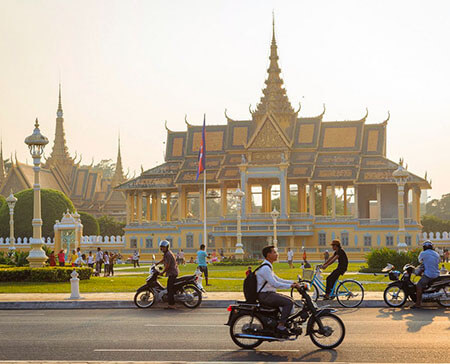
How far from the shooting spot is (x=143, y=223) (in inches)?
2820

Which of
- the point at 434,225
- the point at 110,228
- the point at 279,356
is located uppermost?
the point at 110,228

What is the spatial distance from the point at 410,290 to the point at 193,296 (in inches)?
201

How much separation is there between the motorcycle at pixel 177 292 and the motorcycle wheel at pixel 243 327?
6524 millimetres

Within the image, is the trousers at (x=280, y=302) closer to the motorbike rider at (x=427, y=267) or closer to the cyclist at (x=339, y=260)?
the cyclist at (x=339, y=260)

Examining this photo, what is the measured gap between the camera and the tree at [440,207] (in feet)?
399

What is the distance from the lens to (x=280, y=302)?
40.2 feet

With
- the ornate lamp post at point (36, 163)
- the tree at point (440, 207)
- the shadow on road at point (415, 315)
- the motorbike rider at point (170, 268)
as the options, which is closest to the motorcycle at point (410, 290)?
the shadow on road at point (415, 315)

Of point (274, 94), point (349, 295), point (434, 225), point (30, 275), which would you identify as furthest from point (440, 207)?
point (349, 295)

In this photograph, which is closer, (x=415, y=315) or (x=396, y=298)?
(x=415, y=315)

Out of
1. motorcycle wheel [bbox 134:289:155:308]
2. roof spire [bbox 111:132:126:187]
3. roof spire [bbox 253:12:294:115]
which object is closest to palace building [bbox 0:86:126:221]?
roof spire [bbox 111:132:126:187]

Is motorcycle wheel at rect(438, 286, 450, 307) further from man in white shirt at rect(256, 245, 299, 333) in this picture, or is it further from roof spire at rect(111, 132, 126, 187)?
roof spire at rect(111, 132, 126, 187)

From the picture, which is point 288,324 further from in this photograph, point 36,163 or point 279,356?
point 36,163

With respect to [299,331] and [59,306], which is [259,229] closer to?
[59,306]

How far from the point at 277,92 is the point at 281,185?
15.2m
